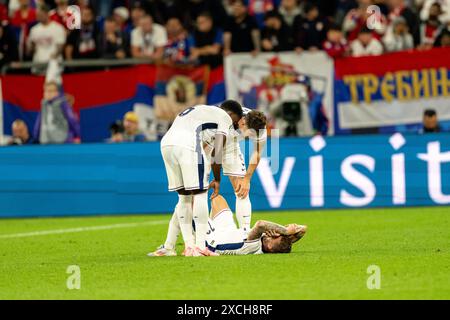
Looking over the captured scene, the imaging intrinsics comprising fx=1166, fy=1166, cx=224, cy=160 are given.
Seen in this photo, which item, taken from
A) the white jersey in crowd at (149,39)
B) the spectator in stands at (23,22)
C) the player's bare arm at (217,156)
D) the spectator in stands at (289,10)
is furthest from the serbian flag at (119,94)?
the player's bare arm at (217,156)

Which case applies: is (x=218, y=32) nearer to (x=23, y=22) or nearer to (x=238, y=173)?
(x=23, y=22)

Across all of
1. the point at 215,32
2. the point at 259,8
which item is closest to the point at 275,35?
the point at 215,32

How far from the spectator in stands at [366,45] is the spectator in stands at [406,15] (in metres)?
0.53

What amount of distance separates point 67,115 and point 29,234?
5868 millimetres

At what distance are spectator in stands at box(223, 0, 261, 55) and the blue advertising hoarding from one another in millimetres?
4228

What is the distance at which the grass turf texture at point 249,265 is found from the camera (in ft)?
36.8

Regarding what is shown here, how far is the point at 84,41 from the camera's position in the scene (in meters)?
25.8

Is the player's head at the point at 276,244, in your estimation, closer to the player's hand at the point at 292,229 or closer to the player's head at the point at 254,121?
the player's hand at the point at 292,229

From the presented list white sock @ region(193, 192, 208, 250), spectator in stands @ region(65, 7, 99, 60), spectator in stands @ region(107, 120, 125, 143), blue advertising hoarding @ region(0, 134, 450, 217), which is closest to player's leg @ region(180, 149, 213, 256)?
white sock @ region(193, 192, 208, 250)

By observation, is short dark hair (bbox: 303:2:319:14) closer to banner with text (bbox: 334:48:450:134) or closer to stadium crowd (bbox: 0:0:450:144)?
stadium crowd (bbox: 0:0:450:144)

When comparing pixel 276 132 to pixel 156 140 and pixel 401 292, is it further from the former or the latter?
pixel 401 292

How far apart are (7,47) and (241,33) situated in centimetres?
514

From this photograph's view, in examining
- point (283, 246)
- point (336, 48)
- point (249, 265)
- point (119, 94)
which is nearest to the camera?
point (249, 265)
